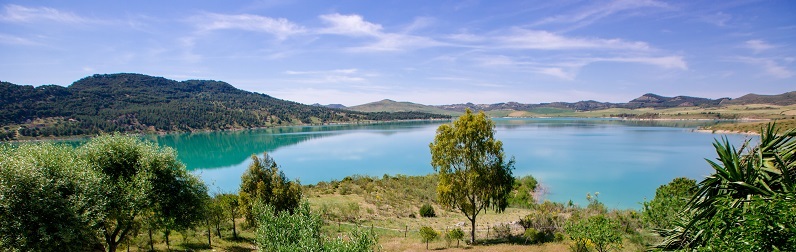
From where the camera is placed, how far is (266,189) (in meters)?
20.5

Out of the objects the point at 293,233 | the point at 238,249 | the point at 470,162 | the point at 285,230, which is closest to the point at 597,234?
the point at 470,162

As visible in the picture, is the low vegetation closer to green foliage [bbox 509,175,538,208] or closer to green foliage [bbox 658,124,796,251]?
green foliage [bbox 658,124,796,251]

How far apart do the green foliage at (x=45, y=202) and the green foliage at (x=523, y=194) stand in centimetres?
3053

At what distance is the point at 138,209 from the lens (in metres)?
16.0

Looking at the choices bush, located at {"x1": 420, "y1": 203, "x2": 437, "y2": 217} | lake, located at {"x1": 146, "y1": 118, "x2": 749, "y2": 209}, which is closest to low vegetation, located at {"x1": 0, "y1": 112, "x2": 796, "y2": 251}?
bush, located at {"x1": 420, "y1": 203, "x2": 437, "y2": 217}

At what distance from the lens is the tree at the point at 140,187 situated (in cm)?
1576

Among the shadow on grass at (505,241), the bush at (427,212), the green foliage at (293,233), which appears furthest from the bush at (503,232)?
the green foliage at (293,233)

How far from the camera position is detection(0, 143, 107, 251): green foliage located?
36.5 ft

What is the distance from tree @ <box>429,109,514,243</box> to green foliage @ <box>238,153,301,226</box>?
8887mm

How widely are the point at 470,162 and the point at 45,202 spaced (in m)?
18.9

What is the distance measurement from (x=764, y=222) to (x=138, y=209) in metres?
20.3

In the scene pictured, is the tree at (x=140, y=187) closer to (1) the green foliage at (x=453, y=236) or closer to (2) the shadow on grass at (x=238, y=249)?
(2) the shadow on grass at (x=238, y=249)

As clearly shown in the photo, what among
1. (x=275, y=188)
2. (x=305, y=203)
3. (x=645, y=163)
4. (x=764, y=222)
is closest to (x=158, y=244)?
(x=275, y=188)

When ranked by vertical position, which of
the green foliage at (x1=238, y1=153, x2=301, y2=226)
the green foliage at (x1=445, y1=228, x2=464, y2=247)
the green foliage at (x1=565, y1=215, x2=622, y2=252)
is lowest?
the green foliage at (x1=445, y1=228, x2=464, y2=247)
